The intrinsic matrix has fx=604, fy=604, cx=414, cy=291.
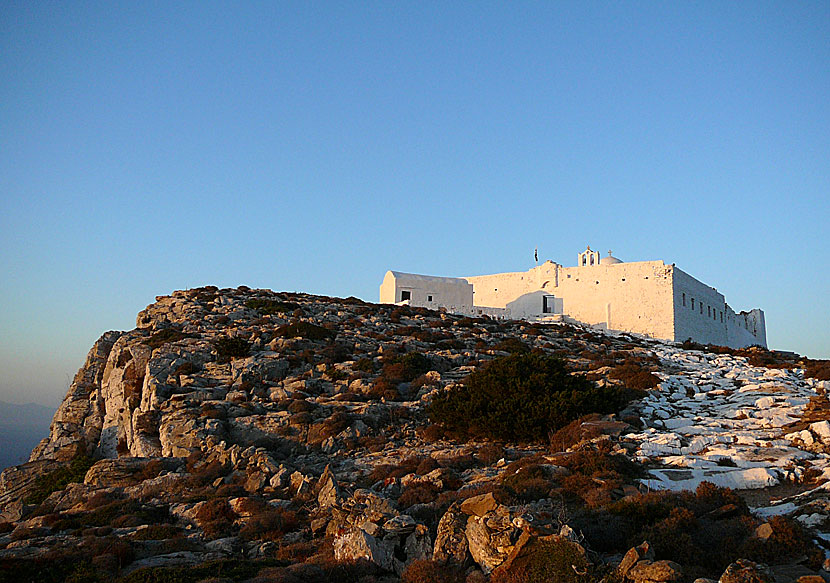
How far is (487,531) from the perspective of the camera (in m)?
8.47

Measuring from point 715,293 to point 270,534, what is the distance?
5310 centimetres

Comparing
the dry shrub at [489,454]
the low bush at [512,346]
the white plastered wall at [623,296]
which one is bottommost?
the dry shrub at [489,454]

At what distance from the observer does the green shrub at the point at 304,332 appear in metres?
27.9

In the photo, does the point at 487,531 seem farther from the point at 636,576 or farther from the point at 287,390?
the point at 287,390

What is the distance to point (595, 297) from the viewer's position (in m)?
49.8

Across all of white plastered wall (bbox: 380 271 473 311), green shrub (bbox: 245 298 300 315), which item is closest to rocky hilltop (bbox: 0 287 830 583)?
green shrub (bbox: 245 298 300 315)

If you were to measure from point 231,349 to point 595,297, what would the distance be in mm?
33442

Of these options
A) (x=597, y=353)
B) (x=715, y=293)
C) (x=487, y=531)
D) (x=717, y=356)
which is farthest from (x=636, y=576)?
(x=715, y=293)

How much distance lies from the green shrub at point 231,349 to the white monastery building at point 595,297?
2673 centimetres

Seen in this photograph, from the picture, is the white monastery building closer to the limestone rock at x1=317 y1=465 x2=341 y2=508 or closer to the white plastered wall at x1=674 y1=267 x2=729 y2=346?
the white plastered wall at x1=674 y1=267 x2=729 y2=346

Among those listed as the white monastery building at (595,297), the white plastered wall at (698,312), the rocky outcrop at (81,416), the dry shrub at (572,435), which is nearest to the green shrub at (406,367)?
the dry shrub at (572,435)

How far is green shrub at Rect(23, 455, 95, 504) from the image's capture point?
63.5 feet

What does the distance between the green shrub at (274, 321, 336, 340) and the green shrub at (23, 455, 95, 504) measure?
946cm

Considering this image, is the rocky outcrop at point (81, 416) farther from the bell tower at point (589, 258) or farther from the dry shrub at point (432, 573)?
the bell tower at point (589, 258)
